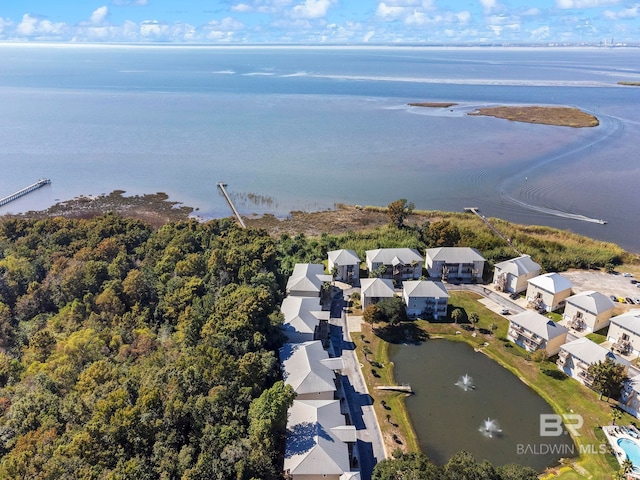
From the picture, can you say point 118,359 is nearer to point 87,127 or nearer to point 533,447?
point 533,447

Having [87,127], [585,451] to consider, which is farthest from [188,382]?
[87,127]

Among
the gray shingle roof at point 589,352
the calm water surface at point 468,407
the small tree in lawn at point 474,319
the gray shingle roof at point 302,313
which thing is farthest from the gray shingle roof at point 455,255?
the gray shingle roof at point 302,313

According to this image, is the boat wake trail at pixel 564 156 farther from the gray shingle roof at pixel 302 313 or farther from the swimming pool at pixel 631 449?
the gray shingle roof at pixel 302 313

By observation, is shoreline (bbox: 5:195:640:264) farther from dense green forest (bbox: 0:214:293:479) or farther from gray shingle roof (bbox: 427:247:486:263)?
dense green forest (bbox: 0:214:293:479)

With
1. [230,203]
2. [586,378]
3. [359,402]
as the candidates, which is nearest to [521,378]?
[586,378]

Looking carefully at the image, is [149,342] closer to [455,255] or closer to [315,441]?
[315,441]
